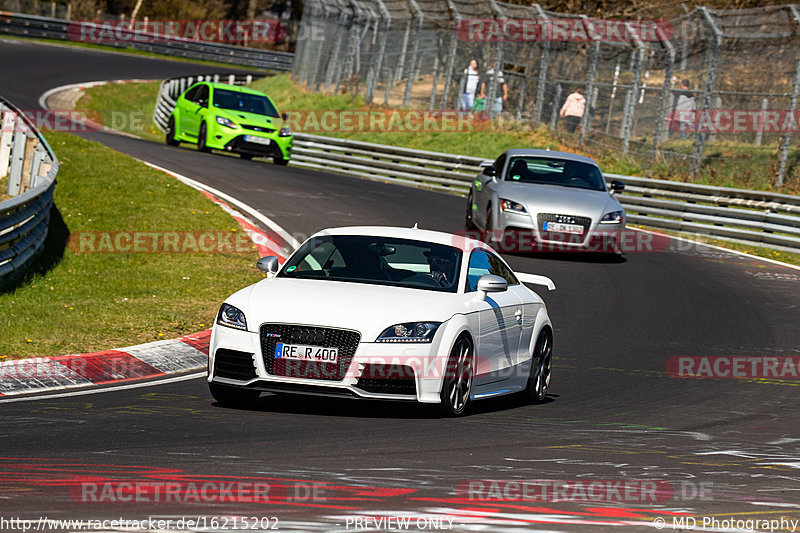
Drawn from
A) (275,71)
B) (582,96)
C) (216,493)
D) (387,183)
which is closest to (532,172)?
(387,183)

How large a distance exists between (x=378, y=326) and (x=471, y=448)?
1.23 m

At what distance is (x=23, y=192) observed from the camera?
55.2ft

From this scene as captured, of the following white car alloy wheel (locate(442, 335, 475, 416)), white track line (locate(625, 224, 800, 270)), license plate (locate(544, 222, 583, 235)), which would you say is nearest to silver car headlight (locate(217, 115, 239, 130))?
white track line (locate(625, 224, 800, 270))

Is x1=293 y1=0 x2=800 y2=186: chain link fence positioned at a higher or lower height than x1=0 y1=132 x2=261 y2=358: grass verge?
higher

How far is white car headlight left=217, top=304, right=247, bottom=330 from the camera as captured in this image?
8.99 metres

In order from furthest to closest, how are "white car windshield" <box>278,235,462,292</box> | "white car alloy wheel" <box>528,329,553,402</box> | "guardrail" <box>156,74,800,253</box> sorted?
"guardrail" <box>156,74,800,253</box> < "white car alloy wheel" <box>528,329,553,402</box> < "white car windshield" <box>278,235,462,292</box>

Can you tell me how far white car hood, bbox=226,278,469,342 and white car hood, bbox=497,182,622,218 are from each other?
32.0ft

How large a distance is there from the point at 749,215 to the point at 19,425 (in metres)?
17.8

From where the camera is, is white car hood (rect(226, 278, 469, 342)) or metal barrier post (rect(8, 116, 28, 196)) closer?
white car hood (rect(226, 278, 469, 342))

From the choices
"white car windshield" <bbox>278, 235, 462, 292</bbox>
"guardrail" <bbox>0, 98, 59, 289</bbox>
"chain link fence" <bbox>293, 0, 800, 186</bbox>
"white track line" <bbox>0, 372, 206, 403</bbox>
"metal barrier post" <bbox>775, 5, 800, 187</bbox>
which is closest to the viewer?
"white track line" <bbox>0, 372, 206, 403</bbox>

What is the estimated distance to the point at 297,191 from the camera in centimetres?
2498

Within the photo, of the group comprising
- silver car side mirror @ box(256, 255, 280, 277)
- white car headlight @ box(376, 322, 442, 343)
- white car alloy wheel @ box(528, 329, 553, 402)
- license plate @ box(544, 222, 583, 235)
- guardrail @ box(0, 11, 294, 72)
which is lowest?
white car alloy wheel @ box(528, 329, 553, 402)

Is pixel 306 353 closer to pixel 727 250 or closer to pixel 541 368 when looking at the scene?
pixel 541 368

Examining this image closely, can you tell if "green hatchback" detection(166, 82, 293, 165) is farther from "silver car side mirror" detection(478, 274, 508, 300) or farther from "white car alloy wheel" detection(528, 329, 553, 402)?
"silver car side mirror" detection(478, 274, 508, 300)
